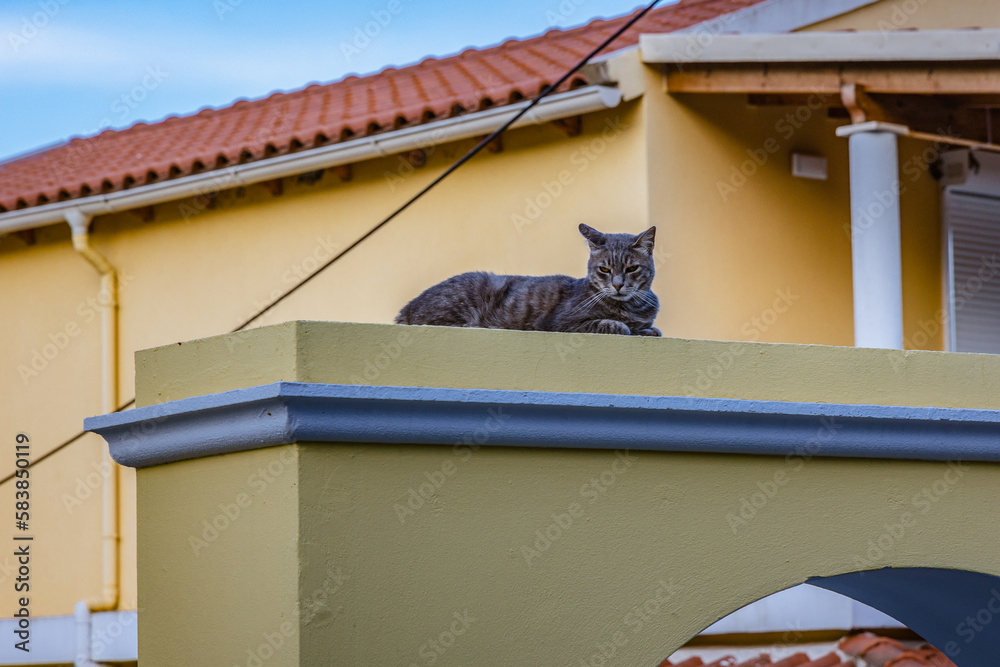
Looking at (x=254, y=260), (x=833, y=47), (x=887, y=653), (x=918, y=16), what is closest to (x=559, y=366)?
(x=833, y=47)

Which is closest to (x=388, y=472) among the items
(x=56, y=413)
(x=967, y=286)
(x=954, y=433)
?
(x=954, y=433)

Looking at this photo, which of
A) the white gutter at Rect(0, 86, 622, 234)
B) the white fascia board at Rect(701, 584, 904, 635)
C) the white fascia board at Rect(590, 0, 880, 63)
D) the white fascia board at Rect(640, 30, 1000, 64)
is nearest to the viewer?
the white fascia board at Rect(640, 30, 1000, 64)

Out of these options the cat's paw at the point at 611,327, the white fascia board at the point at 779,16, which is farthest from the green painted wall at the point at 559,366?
the white fascia board at the point at 779,16

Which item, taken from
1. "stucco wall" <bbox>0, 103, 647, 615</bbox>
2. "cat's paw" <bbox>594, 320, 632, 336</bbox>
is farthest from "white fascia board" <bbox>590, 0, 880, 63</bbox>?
"cat's paw" <bbox>594, 320, 632, 336</bbox>

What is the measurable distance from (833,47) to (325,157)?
345 centimetres

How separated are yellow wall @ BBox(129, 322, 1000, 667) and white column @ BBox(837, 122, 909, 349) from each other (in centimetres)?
384

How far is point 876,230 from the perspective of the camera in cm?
769

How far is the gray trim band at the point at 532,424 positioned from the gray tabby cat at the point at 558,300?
3.85ft

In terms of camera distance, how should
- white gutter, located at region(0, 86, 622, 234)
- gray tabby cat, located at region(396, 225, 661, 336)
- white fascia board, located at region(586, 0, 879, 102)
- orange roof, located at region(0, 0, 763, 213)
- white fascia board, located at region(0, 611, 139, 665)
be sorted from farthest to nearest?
white fascia board, located at region(0, 611, 139, 665) < orange roof, located at region(0, 0, 763, 213) < white fascia board, located at region(586, 0, 879, 102) < white gutter, located at region(0, 86, 622, 234) < gray tabby cat, located at region(396, 225, 661, 336)

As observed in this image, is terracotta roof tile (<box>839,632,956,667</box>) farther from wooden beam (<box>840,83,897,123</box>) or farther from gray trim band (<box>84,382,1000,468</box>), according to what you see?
gray trim band (<box>84,382,1000,468</box>)

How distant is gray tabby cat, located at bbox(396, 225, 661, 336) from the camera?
4855 millimetres

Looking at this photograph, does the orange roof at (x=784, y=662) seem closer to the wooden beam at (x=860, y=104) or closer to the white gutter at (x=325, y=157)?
the wooden beam at (x=860, y=104)

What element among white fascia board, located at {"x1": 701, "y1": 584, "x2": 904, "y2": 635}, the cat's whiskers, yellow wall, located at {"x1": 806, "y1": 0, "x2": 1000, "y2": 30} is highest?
yellow wall, located at {"x1": 806, "y1": 0, "x2": 1000, "y2": 30}

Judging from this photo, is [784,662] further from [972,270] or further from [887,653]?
[972,270]
